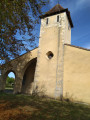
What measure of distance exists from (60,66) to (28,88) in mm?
6467

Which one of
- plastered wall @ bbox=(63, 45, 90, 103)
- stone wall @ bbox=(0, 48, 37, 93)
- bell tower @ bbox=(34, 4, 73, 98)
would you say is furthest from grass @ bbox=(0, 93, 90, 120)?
stone wall @ bbox=(0, 48, 37, 93)

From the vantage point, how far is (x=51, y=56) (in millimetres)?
10156

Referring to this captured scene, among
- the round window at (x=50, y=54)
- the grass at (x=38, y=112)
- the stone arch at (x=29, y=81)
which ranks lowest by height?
the grass at (x=38, y=112)

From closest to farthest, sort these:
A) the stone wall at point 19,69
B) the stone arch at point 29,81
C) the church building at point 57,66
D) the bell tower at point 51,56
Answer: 1. the church building at point 57,66
2. the bell tower at point 51,56
3. the stone wall at point 19,69
4. the stone arch at point 29,81

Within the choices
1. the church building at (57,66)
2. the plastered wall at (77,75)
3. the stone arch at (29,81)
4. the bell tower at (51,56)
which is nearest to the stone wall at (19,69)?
the church building at (57,66)

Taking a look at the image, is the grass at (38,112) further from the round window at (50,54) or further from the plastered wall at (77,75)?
the round window at (50,54)

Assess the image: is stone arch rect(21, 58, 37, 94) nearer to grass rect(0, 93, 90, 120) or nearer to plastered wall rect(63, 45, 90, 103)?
plastered wall rect(63, 45, 90, 103)

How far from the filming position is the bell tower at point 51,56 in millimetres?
8695

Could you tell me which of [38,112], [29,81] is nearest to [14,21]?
[38,112]

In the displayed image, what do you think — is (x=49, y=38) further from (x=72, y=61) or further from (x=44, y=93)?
(x=44, y=93)

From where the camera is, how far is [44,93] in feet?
29.0

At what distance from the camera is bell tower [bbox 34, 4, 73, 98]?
8695mm

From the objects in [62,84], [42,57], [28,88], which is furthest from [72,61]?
[28,88]

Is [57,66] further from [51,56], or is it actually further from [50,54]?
[50,54]
